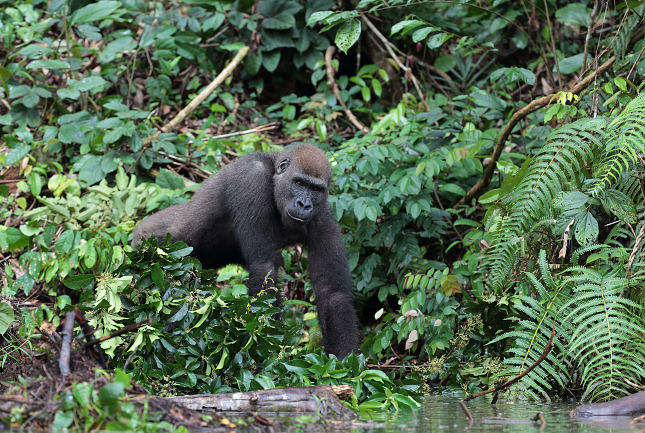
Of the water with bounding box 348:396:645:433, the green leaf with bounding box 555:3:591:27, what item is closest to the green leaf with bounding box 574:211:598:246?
the water with bounding box 348:396:645:433

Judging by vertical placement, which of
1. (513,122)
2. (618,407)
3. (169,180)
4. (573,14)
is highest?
(573,14)

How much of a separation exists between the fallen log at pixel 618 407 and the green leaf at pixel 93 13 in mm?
7507

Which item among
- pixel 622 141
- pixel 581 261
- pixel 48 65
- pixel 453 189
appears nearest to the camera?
pixel 622 141

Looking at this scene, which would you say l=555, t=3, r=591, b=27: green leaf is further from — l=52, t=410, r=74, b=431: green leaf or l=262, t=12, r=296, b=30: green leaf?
l=52, t=410, r=74, b=431: green leaf

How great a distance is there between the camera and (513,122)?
620 centimetres

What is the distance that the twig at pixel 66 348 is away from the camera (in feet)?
8.99

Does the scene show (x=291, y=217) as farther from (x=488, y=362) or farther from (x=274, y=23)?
(x=274, y=23)

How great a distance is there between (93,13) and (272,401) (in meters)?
6.84

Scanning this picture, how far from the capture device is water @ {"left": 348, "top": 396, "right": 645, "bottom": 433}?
10.4 feet

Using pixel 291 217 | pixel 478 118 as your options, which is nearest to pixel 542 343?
pixel 291 217

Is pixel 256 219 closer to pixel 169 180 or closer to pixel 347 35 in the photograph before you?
pixel 347 35

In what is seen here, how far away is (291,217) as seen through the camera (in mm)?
5449

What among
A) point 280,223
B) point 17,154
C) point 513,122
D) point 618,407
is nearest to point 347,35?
point 280,223

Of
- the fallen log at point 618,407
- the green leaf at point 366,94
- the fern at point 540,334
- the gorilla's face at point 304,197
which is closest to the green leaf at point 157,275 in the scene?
the gorilla's face at point 304,197
